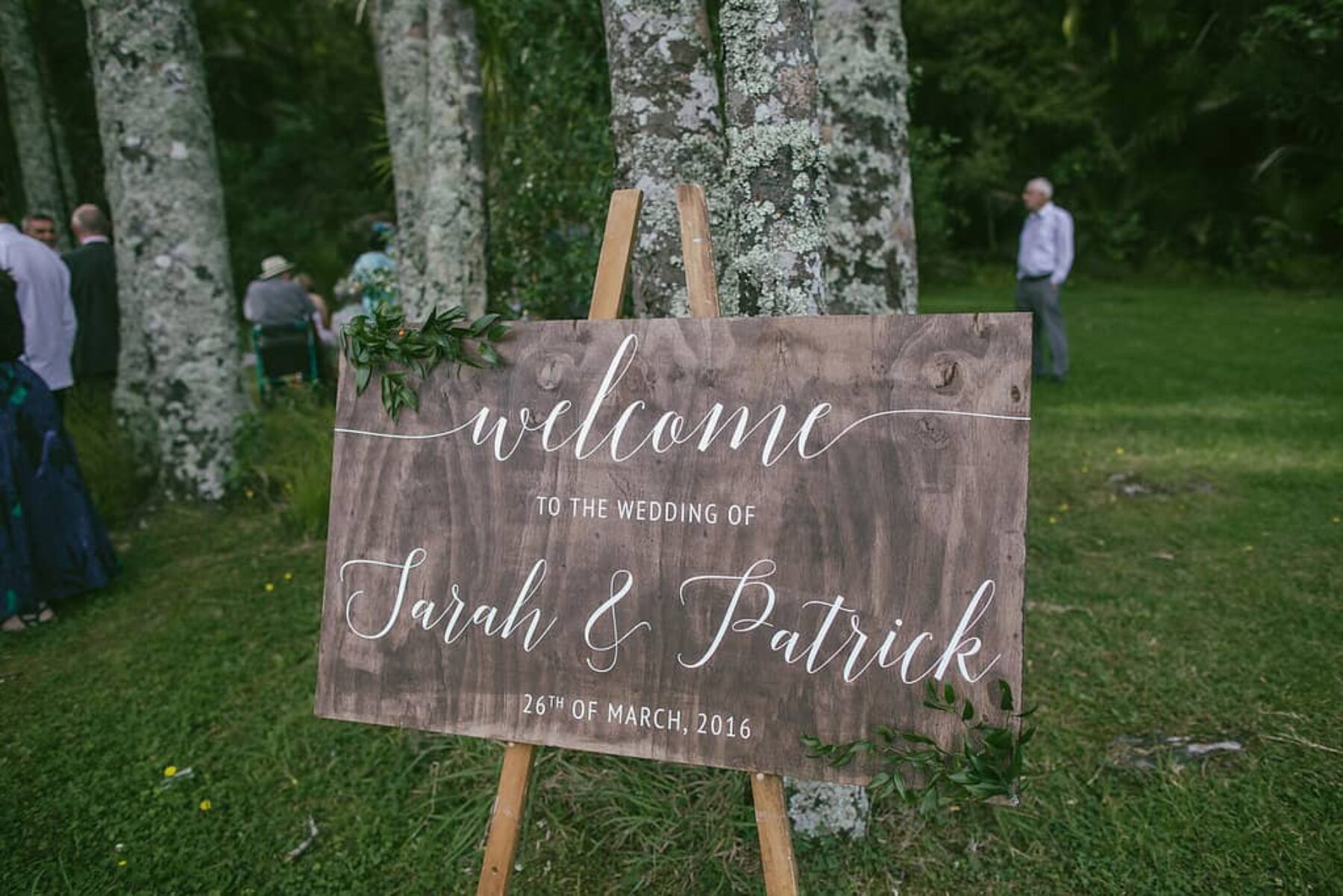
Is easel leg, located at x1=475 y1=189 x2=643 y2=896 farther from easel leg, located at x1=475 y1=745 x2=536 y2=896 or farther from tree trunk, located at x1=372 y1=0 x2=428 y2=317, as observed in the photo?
tree trunk, located at x1=372 y1=0 x2=428 y2=317

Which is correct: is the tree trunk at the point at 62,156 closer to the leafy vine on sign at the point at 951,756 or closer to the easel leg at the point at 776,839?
the easel leg at the point at 776,839

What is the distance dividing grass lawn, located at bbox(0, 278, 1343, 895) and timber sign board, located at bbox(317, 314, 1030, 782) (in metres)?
0.74

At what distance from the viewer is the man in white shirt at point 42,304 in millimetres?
4266

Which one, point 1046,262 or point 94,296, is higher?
point 1046,262

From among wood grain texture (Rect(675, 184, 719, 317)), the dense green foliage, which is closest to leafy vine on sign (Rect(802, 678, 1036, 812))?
wood grain texture (Rect(675, 184, 719, 317))

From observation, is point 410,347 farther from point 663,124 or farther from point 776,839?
point 776,839

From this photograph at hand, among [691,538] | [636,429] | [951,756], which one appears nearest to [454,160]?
[636,429]

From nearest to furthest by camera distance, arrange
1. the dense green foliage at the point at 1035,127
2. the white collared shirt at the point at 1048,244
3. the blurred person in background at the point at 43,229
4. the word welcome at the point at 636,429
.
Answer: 1. the word welcome at the point at 636,429
2. the blurred person in background at the point at 43,229
3. the white collared shirt at the point at 1048,244
4. the dense green foliage at the point at 1035,127

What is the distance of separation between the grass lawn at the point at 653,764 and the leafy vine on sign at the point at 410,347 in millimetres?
1242

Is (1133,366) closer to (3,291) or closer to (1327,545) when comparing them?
(1327,545)

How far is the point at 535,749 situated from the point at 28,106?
8.87 meters

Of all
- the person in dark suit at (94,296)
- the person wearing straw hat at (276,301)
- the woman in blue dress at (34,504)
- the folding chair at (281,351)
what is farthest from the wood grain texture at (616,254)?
the person wearing straw hat at (276,301)

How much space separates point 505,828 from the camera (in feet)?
6.30

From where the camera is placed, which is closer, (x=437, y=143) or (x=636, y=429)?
(x=636, y=429)
